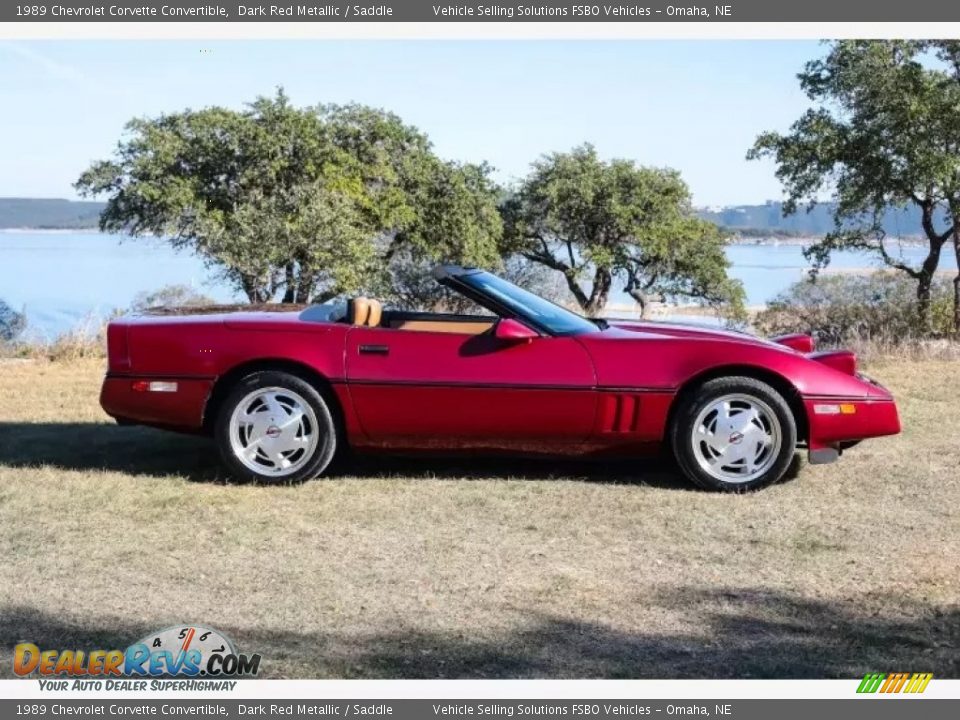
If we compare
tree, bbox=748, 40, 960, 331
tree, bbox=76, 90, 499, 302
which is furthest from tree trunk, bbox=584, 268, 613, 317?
tree, bbox=748, 40, 960, 331

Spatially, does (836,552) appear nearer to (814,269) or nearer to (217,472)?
(217,472)

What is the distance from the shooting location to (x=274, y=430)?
6121 mm

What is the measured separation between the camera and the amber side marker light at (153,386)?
20.4 ft

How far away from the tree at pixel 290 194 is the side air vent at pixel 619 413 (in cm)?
1153

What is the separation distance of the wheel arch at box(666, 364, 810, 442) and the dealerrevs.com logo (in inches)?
124

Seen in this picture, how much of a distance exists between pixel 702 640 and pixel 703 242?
2385 cm

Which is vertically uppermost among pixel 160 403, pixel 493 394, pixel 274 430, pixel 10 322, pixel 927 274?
pixel 927 274

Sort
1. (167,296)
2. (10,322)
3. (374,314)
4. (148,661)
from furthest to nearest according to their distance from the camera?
(167,296) → (10,322) → (374,314) → (148,661)

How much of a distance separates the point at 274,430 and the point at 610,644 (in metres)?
2.90

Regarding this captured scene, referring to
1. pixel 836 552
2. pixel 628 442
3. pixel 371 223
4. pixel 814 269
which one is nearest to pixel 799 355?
pixel 628 442

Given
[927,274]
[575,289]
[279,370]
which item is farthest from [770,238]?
[279,370]

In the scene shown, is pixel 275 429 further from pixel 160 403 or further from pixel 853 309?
pixel 853 309

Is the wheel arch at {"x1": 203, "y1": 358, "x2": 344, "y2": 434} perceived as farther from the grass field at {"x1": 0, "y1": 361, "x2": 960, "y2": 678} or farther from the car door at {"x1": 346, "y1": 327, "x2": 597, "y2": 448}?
the grass field at {"x1": 0, "y1": 361, "x2": 960, "y2": 678}

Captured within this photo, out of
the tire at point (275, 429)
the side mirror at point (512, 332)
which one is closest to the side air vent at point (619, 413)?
the side mirror at point (512, 332)
